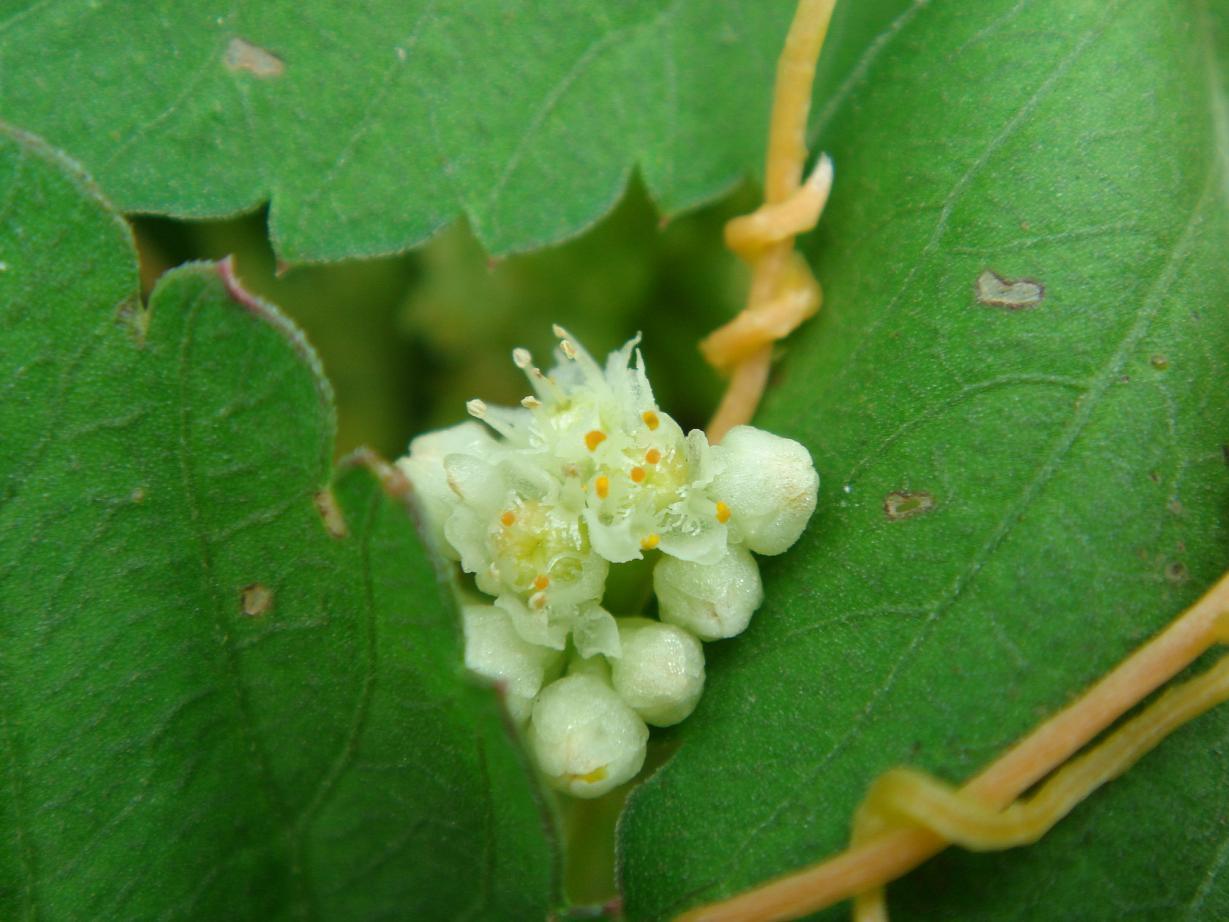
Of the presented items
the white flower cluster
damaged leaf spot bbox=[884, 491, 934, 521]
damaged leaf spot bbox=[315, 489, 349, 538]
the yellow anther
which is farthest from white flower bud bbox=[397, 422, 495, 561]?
damaged leaf spot bbox=[884, 491, 934, 521]

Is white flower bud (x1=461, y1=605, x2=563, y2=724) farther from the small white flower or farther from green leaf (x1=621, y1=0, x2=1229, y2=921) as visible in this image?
green leaf (x1=621, y1=0, x2=1229, y2=921)

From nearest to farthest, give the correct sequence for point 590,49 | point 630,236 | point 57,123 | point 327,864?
point 327,864, point 57,123, point 590,49, point 630,236

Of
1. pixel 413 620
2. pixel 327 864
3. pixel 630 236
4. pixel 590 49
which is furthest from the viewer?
pixel 630 236

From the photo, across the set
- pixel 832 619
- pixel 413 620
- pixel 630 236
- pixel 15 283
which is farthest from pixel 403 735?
pixel 630 236

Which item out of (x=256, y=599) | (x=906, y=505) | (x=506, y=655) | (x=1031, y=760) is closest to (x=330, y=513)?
(x=256, y=599)

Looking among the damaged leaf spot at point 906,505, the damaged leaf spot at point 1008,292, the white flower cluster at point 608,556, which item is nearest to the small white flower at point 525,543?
the white flower cluster at point 608,556

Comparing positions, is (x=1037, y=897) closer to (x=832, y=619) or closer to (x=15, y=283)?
(x=832, y=619)
